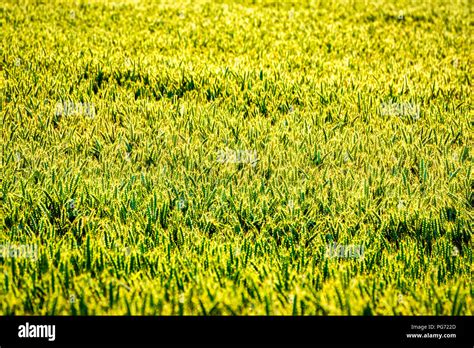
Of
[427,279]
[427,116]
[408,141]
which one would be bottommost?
[427,279]

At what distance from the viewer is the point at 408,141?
4465 millimetres

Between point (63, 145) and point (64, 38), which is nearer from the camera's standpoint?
point (63, 145)

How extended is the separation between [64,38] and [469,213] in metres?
5.40

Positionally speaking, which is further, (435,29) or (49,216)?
(435,29)

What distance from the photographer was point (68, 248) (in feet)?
10.3

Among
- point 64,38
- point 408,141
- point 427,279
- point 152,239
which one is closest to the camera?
point 427,279

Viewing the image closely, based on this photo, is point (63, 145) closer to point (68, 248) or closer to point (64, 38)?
point (68, 248)

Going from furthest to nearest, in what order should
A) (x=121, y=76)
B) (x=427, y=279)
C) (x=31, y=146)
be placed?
(x=121, y=76)
(x=31, y=146)
(x=427, y=279)

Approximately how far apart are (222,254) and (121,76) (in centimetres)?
327

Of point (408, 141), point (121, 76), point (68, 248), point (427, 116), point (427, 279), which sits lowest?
point (427, 279)

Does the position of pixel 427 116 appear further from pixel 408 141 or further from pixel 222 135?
pixel 222 135

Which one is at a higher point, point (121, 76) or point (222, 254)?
point (121, 76)

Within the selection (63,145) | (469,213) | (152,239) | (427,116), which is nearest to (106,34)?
(63,145)

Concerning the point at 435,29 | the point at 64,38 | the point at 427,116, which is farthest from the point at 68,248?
the point at 435,29
